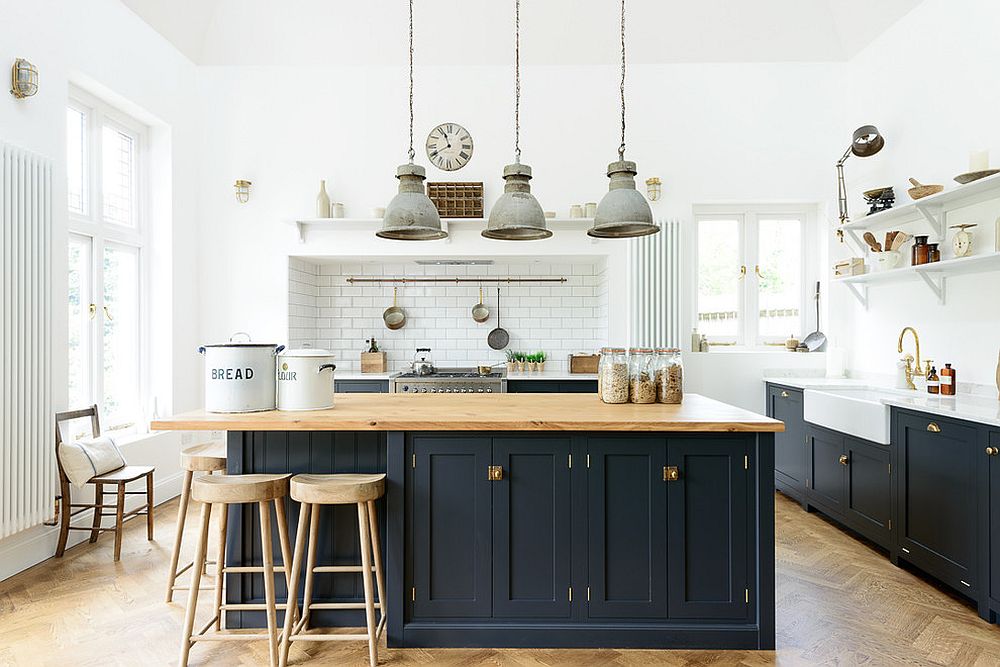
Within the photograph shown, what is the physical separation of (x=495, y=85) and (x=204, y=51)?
2561 millimetres

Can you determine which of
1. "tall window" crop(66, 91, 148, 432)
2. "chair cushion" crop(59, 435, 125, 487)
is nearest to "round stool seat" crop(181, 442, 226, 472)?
"chair cushion" crop(59, 435, 125, 487)

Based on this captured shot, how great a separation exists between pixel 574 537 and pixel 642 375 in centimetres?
87

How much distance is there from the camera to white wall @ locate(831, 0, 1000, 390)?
13.1 feet

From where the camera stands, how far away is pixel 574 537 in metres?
2.82

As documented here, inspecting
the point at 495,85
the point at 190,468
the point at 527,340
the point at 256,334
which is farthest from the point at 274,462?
the point at 495,85

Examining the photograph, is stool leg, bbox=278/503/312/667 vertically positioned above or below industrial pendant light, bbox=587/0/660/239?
below

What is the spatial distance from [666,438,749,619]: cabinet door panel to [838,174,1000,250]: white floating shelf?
7.70ft

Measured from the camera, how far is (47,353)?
151 inches

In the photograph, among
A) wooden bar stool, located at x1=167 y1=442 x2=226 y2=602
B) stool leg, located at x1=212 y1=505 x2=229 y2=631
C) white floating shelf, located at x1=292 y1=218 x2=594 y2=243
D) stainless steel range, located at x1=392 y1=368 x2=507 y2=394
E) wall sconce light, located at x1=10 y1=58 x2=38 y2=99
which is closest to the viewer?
stool leg, located at x1=212 y1=505 x2=229 y2=631

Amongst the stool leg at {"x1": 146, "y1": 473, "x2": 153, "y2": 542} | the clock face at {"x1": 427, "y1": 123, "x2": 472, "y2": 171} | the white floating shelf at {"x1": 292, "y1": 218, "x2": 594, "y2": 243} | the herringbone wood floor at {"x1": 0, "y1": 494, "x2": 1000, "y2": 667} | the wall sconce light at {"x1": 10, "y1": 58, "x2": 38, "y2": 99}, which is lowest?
the herringbone wood floor at {"x1": 0, "y1": 494, "x2": 1000, "y2": 667}

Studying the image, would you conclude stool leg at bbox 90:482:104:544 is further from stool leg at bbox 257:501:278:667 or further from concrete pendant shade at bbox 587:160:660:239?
concrete pendant shade at bbox 587:160:660:239

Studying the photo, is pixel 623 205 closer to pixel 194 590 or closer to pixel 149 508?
pixel 194 590

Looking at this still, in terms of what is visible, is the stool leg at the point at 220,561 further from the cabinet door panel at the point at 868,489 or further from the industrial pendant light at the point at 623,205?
the cabinet door panel at the point at 868,489

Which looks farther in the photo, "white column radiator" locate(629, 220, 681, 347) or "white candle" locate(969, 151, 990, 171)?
"white column radiator" locate(629, 220, 681, 347)
